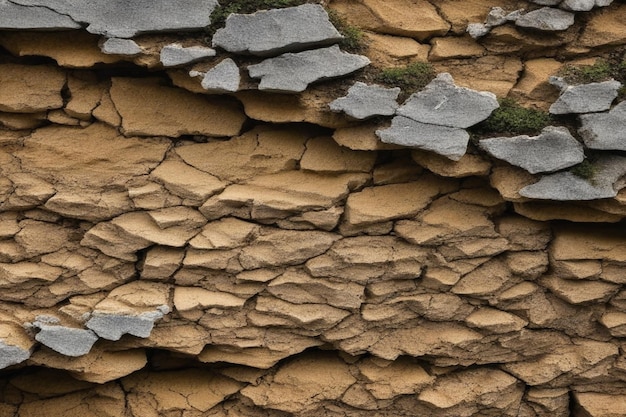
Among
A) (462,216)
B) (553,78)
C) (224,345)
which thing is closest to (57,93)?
(224,345)

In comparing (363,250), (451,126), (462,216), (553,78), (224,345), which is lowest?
(224,345)

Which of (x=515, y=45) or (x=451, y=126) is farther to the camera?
(x=515, y=45)

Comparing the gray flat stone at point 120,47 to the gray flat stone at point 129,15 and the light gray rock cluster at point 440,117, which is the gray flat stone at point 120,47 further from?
the light gray rock cluster at point 440,117

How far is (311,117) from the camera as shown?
12.2 ft

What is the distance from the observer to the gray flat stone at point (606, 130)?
3568 mm

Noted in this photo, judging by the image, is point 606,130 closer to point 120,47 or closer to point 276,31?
point 276,31

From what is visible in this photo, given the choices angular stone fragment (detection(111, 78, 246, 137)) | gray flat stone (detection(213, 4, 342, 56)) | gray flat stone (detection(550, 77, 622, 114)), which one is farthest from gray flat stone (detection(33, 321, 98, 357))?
gray flat stone (detection(550, 77, 622, 114))

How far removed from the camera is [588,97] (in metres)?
3.63

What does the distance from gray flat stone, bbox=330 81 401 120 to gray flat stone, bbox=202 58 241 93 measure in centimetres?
50

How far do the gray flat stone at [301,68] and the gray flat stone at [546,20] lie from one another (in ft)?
2.92

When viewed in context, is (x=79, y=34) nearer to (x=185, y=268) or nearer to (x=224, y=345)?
(x=185, y=268)

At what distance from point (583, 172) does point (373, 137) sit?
3.49 feet

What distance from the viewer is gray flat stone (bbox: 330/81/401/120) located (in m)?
3.60

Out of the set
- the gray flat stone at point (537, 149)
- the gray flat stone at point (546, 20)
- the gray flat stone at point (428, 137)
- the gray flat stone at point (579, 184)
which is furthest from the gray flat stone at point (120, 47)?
the gray flat stone at point (579, 184)
